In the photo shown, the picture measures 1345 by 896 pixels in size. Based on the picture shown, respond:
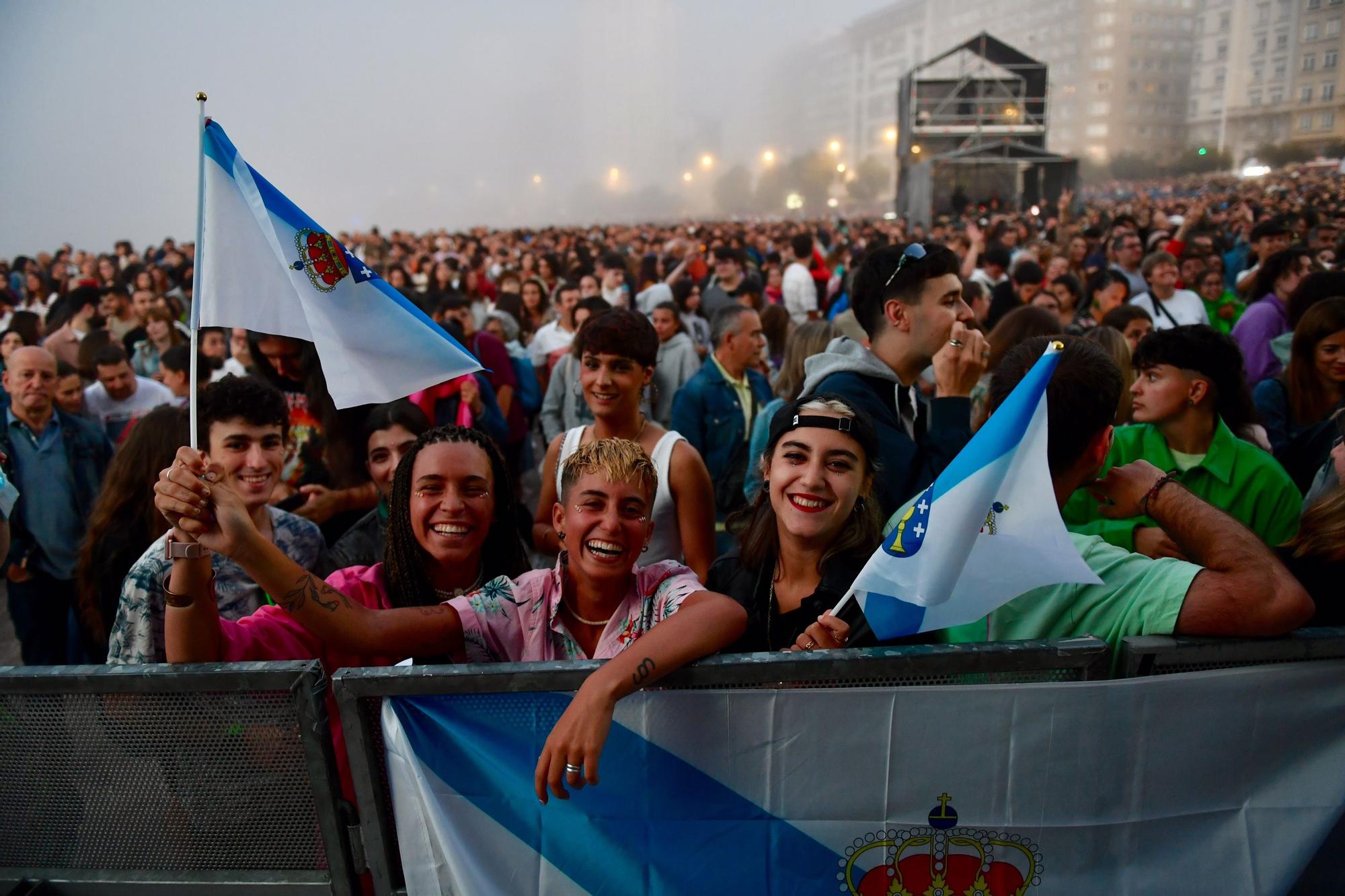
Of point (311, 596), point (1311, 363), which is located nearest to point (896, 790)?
point (311, 596)

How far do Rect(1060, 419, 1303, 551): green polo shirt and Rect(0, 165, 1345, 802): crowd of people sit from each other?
13mm

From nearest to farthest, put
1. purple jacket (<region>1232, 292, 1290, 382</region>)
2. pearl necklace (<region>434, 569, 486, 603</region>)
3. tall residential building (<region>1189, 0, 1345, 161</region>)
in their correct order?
pearl necklace (<region>434, 569, 486, 603</region>) < purple jacket (<region>1232, 292, 1290, 382</region>) < tall residential building (<region>1189, 0, 1345, 161</region>)

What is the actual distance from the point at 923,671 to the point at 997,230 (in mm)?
14643

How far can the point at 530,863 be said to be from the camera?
196 cm

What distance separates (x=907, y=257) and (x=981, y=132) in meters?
34.0

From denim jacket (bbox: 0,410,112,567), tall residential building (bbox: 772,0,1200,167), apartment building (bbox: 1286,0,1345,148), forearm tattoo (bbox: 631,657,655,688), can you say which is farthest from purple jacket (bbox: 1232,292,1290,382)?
tall residential building (bbox: 772,0,1200,167)

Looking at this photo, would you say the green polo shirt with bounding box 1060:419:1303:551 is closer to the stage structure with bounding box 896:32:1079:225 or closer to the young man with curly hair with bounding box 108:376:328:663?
the young man with curly hair with bounding box 108:376:328:663

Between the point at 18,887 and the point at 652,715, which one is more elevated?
the point at 652,715

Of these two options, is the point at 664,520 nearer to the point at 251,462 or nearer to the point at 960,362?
the point at 960,362

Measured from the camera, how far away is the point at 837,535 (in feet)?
8.20

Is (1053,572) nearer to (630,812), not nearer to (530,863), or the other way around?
(630,812)

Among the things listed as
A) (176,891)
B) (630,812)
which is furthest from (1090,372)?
(176,891)

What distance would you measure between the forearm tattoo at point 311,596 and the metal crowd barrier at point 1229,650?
5.72 feet

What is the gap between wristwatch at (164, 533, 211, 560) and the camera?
80.6 inches
